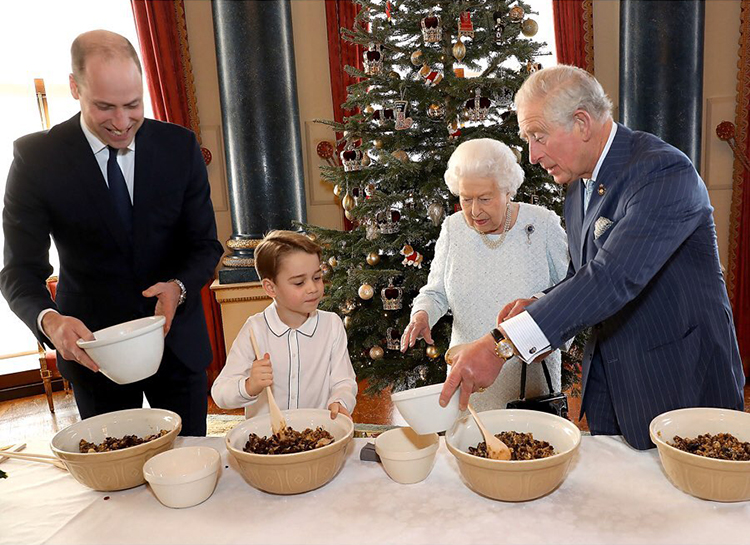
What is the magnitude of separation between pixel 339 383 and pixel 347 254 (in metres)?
2.09

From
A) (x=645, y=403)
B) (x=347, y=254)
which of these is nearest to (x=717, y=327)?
(x=645, y=403)

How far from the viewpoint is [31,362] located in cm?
526

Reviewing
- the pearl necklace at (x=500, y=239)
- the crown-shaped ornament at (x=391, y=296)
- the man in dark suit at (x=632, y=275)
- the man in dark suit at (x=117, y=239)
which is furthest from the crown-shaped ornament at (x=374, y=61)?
the man in dark suit at (x=632, y=275)

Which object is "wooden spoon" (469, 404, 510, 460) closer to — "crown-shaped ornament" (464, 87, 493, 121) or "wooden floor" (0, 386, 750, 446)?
"crown-shaped ornament" (464, 87, 493, 121)

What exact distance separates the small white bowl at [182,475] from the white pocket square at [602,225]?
42.8 inches

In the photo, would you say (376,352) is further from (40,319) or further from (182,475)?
(182,475)

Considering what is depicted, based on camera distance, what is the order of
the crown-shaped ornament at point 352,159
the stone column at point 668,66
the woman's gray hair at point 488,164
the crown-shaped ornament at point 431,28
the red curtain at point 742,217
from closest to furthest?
the woman's gray hair at point 488,164 → the crown-shaped ornament at point 431,28 → the crown-shaped ornament at point 352,159 → the stone column at point 668,66 → the red curtain at point 742,217

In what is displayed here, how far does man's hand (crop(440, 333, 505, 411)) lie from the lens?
4.16ft

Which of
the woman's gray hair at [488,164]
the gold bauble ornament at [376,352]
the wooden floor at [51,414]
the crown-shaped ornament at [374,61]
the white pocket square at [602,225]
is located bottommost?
the wooden floor at [51,414]

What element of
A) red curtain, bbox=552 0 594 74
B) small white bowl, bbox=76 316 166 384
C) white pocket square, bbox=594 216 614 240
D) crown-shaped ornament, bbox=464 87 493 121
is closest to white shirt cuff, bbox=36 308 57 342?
small white bowl, bbox=76 316 166 384

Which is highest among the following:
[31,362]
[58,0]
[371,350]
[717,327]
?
[58,0]

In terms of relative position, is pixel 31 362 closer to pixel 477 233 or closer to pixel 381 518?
pixel 477 233

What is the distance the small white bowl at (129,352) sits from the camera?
1.37 m

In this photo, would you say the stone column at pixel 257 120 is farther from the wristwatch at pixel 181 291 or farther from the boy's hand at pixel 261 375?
the boy's hand at pixel 261 375
